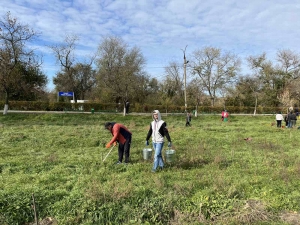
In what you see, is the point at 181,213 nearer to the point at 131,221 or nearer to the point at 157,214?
the point at 157,214

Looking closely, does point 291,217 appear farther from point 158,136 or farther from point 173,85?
point 173,85

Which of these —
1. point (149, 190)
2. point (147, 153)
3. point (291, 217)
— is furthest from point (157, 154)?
point (291, 217)

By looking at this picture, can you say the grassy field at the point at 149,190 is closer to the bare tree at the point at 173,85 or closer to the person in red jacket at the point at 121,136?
the person in red jacket at the point at 121,136

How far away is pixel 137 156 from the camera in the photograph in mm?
7668

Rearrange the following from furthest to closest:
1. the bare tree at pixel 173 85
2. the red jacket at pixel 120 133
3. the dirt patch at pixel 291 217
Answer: the bare tree at pixel 173 85 < the red jacket at pixel 120 133 < the dirt patch at pixel 291 217

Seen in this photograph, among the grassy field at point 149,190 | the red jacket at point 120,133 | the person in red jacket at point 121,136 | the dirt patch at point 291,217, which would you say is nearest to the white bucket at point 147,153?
the grassy field at point 149,190

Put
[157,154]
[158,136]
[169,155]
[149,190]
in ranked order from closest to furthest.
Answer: [149,190] < [157,154] < [158,136] < [169,155]

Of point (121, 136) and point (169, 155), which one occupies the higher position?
point (121, 136)

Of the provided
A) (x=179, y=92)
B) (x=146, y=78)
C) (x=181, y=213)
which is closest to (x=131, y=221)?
(x=181, y=213)

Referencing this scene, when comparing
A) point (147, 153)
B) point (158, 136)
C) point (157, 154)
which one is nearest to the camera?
point (157, 154)

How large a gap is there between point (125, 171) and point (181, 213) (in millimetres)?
2296

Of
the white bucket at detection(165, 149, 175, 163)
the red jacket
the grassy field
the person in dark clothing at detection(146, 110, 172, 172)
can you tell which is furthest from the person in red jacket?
the white bucket at detection(165, 149, 175, 163)

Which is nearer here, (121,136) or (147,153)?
(121,136)

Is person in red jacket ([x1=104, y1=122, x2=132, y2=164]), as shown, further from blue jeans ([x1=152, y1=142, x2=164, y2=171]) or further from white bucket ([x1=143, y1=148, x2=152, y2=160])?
blue jeans ([x1=152, y1=142, x2=164, y2=171])
